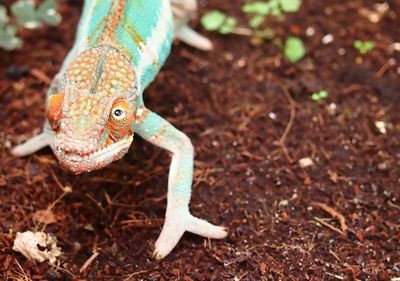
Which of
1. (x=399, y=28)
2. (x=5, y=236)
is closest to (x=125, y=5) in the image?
(x=5, y=236)

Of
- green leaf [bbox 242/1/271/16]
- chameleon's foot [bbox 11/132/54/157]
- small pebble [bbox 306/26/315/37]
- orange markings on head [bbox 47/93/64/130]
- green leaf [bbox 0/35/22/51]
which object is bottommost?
chameleon's foot [bbox 11/132/54/157]

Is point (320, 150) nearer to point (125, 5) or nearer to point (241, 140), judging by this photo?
point (241, 140)

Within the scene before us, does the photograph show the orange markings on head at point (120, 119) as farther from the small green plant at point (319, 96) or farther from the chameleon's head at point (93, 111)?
the small green plant at point (319, 96)

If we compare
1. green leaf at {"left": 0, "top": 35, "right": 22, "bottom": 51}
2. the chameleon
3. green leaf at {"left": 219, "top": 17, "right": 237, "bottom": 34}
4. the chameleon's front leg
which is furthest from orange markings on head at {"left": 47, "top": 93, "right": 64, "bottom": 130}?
green leaf at {"left": 219, "top": 17, "right": 237, "bottom": 34}

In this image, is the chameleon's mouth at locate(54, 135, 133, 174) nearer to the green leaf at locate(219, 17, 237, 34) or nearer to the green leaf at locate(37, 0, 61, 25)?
the green leaf at locate(37, 0, 61, 25)

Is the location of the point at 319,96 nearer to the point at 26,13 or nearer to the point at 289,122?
the point at 289,122

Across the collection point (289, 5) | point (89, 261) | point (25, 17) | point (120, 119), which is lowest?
point (89, 261)

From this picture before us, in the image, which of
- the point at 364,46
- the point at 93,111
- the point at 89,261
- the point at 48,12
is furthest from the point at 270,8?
the point at 89,261
